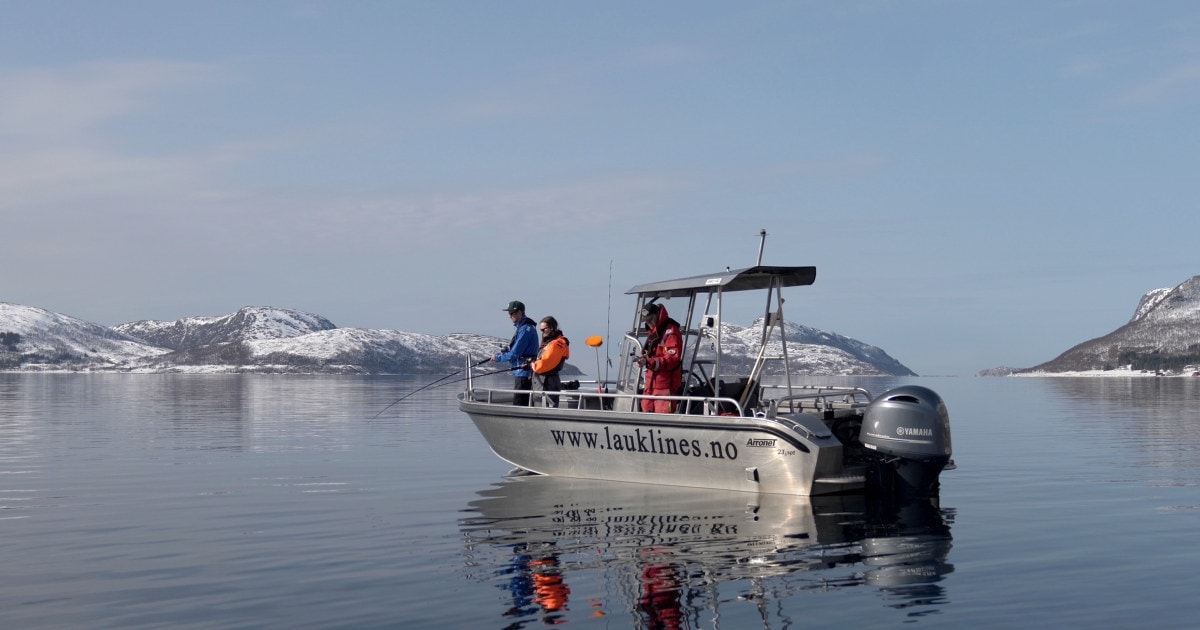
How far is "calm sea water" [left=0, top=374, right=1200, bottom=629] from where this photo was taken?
9.57 m

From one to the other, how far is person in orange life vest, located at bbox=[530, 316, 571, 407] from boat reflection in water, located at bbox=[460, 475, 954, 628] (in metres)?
2.20

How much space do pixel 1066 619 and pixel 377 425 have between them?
1113 inches

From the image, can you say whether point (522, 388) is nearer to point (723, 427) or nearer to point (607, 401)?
point (607, 401)

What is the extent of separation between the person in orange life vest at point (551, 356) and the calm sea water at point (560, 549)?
1715mm

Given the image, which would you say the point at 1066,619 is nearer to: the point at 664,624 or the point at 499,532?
the point at 664,624

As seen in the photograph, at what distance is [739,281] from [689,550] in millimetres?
6038

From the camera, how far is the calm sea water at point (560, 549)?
9.57 m

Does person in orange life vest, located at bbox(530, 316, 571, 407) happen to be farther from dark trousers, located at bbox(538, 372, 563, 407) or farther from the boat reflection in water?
the boat reflection in water

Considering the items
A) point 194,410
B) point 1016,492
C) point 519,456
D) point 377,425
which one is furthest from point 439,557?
point 194,410

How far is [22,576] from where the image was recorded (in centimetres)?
1120

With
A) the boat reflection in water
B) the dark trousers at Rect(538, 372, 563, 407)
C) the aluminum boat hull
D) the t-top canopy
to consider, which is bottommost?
the boat reflection in water

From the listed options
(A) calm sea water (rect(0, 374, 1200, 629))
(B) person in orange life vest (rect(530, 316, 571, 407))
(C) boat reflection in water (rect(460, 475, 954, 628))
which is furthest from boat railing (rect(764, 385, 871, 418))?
(B) person in orange life vest (rect(530, 316, 571, 407))

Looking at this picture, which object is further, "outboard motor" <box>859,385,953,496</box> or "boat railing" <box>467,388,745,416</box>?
"boat railing" <box>467,388,745,416</box>

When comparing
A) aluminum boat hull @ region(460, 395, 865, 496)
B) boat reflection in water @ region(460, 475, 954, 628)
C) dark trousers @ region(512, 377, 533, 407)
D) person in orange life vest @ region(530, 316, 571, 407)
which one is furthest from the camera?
dark trousers @ region(512, 377, 533, 407)
